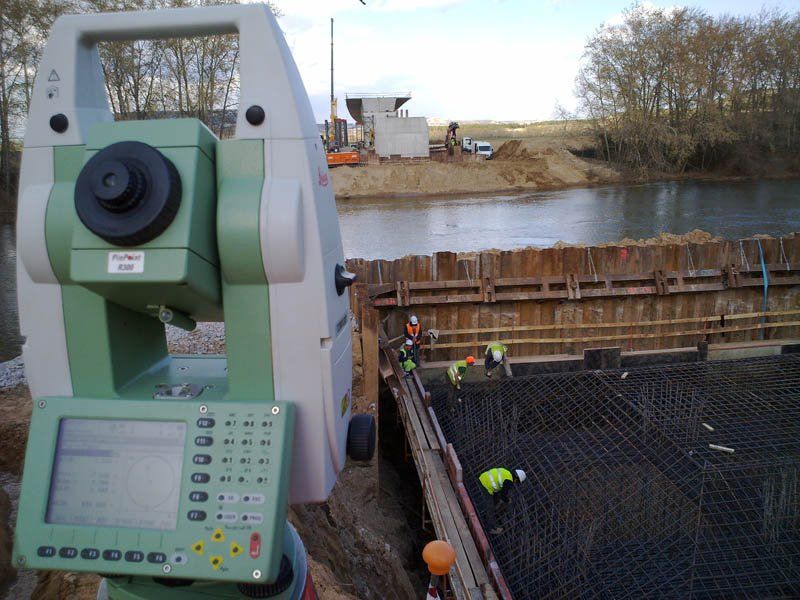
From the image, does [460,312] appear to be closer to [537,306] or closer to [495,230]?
[537,306]

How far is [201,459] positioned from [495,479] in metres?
4.34

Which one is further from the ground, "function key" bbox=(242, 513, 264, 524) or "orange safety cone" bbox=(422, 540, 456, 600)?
"function key" bbox=(242, 513, 264, 524)

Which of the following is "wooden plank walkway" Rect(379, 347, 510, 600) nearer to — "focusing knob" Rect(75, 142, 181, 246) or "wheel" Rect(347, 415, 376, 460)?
"wheel" Rect(347, 415, 376, 460)

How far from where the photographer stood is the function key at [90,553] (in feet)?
5.00

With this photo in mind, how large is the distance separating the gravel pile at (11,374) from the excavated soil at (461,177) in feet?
90.6

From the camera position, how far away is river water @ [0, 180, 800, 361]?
20.0 m

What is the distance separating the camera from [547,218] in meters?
25.6

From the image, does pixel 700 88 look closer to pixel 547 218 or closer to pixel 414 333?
pixel 547 218

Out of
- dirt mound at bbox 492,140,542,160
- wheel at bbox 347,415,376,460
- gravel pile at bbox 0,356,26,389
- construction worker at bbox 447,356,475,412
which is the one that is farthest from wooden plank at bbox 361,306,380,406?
dirt mound at bbox 492,140,542,160

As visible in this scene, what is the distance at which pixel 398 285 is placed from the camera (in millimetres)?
8453

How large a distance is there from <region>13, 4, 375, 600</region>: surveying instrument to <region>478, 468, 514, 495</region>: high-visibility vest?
147 inches

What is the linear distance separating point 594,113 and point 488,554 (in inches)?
1809

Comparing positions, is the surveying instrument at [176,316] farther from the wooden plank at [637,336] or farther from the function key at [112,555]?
the wooden plank at [637,336]

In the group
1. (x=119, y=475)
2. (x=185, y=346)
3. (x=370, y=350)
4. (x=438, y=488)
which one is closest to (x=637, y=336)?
(x=370, y=350)
